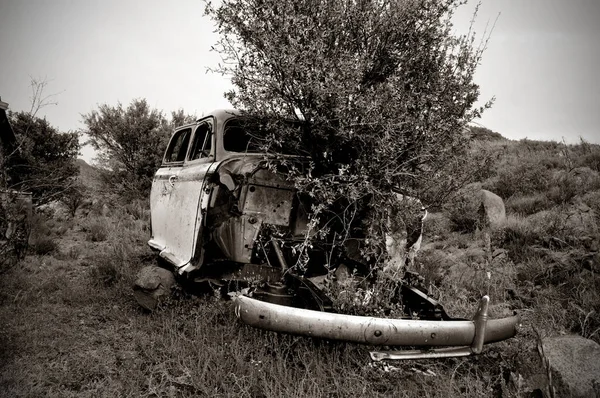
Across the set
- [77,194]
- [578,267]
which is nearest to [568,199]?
[578,267]

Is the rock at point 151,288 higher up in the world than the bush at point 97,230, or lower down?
higher up

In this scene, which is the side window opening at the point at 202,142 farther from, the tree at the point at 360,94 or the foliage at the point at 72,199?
the foliage at the point at 72,199

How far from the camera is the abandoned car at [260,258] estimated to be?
94.2 inches

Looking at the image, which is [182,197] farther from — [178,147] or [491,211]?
[491,211]

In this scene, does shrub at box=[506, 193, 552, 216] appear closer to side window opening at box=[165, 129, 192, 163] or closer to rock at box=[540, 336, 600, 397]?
rock at box=[540, 336, 600, 397]

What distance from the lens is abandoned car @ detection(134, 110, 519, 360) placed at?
2.39m

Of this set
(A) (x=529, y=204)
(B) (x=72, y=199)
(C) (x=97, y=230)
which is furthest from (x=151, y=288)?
(B) (x=72, y=199)

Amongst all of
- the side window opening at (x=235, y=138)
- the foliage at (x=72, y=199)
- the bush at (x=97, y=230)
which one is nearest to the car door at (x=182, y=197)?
the side window opening at (x=235, y=138)

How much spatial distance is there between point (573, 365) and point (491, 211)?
5.41 m

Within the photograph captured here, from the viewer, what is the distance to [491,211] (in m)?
7.49

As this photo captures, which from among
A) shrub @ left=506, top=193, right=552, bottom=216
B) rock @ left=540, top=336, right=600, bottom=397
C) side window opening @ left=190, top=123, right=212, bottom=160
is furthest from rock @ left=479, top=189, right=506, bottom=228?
side window opening @ left=190, top=123, right=212, bottom=160

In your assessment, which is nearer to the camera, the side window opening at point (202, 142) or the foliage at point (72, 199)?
the side window opening at point (202, 142)

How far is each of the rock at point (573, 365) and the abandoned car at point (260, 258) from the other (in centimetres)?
30

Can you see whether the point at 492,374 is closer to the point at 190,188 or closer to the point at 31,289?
the point at 190,188
